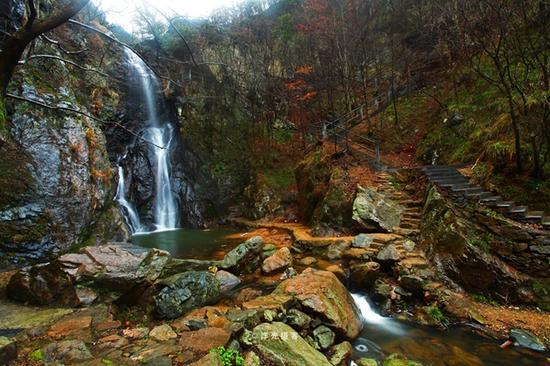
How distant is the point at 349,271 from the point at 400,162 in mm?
9076

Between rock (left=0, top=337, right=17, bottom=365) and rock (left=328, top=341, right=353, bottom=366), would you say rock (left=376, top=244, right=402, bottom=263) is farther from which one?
rock (left=0, top=337, right=17, bottom=365)

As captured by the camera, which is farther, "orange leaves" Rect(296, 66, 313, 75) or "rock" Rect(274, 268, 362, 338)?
"orange leaves" Rect(296, 66, 313, 75)

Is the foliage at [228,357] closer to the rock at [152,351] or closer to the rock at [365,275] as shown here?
the rock at [152,351]

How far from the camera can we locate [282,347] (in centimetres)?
415

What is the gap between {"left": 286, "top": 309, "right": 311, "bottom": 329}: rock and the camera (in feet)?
16.9

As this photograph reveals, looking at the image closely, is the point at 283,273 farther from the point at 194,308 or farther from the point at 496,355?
the point at 496,355

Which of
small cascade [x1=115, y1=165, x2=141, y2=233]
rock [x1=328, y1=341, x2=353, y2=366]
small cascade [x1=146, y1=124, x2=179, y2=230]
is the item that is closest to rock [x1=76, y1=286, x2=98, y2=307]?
rock [x1=328, y1=341, x2=353, y2=366]

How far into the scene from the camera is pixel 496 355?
16.7 ft

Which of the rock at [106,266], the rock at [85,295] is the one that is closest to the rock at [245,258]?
the rock at [106,266]

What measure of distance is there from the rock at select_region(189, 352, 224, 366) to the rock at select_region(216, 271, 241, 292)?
305 centimetres

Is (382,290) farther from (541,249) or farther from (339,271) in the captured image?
(541,249)

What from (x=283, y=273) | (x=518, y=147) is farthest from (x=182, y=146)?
(x=518, y=147)

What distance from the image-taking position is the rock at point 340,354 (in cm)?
474

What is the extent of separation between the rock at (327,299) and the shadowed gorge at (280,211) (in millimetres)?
39
